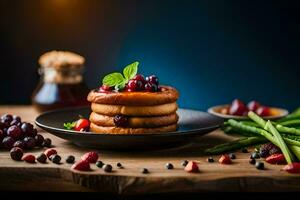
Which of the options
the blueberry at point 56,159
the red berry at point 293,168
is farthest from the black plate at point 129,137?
the red berry at point 293,168

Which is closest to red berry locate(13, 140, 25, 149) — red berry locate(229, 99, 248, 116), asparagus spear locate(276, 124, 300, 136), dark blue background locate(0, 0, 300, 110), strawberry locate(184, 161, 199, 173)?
strawberry locate(184, 161, 199, 173)

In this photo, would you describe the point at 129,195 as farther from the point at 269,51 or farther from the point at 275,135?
the point at 269,51

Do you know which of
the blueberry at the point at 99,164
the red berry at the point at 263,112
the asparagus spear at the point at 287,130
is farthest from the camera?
the red berry at the point at 263,112

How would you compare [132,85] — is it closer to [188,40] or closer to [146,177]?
[146,177]

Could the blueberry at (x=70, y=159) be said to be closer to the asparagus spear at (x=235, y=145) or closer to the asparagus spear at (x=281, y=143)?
the asparagus spear at (x=235, y=145)

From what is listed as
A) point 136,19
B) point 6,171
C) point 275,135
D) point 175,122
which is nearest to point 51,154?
point 6,171

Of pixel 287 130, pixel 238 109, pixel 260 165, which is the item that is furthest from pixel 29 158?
pixel 238 109
